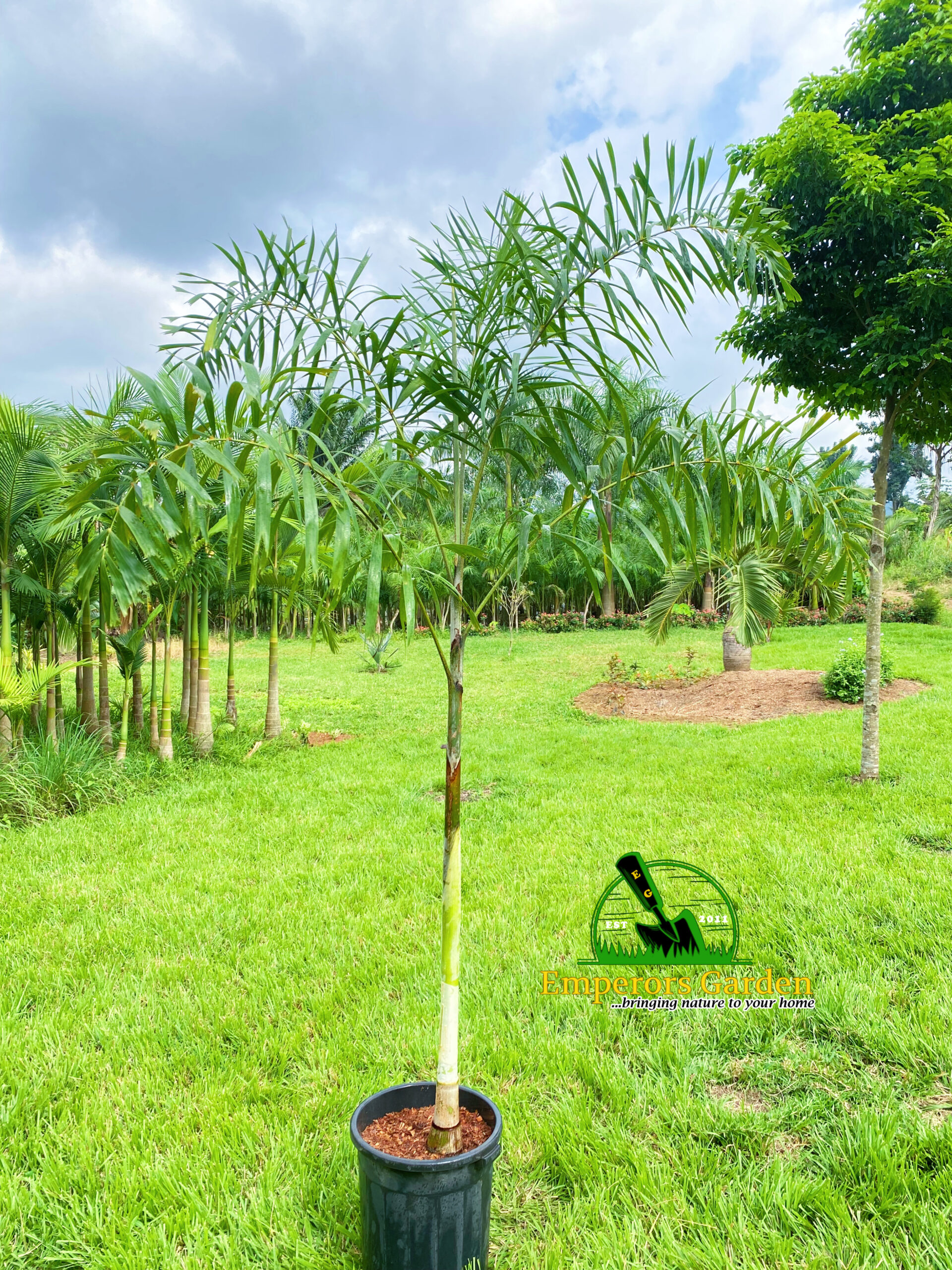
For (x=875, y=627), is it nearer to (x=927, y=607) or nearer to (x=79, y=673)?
(x=79, y=673)

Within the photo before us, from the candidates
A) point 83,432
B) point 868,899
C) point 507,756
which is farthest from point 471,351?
point 507,756

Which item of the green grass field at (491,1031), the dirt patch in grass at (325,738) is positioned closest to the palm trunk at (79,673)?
the green grass field at (491,1031)

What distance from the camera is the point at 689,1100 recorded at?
2180 millimetres

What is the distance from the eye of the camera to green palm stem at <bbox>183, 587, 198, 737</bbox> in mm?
6516

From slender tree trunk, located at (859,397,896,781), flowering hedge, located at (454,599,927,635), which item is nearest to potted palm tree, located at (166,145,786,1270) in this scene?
slender tree trunk, located at (859,397,896,781)

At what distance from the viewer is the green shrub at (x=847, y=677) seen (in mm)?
8344

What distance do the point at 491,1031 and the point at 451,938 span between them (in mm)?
1014

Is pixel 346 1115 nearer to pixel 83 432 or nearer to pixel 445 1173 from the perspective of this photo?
pixel 445 1173

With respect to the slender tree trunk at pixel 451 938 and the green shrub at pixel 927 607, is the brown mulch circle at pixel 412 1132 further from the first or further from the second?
the green shrub at pixel 927 607

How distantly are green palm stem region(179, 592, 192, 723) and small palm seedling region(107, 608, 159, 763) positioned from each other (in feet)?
1.49

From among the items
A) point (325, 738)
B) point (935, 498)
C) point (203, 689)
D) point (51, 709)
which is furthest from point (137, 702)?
point (935, 498)

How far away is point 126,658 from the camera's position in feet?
19.1

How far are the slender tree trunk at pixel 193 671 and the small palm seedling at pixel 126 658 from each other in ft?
1.65

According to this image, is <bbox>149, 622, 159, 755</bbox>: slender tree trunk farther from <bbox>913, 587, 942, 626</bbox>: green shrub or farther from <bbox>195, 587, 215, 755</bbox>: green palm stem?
<bbox>913, 587, 942, 626</bbox>: green shrub
